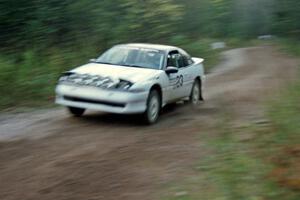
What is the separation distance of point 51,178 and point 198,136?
333cm

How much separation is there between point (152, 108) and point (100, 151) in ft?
9.67

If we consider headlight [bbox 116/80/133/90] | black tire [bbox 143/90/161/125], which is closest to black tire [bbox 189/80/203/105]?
black tire [bbox 143/90/161/125]

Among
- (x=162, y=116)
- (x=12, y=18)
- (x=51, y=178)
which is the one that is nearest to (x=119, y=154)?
(x=51, y=178)

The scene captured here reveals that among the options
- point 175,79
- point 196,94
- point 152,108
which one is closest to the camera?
point 152,108

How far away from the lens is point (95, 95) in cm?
1070

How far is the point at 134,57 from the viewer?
12.2 meters

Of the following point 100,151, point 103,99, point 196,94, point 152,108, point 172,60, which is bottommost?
point 196,94

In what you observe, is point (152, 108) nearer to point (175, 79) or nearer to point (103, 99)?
point (103, 99)

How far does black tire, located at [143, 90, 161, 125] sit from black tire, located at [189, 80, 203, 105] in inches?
98.6

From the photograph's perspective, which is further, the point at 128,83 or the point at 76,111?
the point at 76,111

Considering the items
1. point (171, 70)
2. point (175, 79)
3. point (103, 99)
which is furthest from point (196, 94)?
point (103, 99)

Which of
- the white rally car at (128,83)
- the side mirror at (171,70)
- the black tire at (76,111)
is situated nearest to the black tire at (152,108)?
the white rally car at (128,83)

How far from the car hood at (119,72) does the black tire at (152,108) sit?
38 cm

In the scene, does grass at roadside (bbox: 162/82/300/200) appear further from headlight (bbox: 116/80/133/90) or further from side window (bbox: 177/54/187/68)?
side window (bbox: 177/54/187/68)
